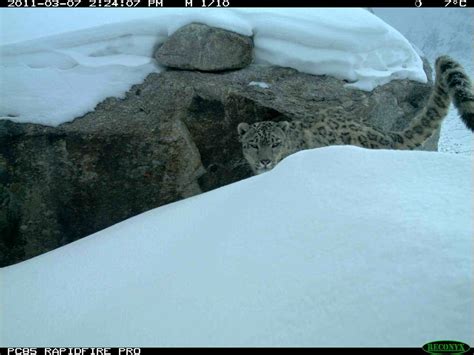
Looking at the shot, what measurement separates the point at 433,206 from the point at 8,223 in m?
4.26

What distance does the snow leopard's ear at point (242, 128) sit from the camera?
5473mm

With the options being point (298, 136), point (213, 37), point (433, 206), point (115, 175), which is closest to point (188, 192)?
point (115, 175)

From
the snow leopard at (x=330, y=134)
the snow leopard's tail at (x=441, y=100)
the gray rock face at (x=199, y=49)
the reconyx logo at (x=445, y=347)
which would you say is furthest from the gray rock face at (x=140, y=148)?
the reconyx logo at (x=445, y=347)

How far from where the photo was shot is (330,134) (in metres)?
5.43

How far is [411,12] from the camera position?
13383 millimetres

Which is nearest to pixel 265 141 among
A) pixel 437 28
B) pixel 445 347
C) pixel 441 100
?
pixel 441 100

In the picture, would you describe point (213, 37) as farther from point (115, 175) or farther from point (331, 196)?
point (331, 196)

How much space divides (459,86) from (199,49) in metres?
2.83

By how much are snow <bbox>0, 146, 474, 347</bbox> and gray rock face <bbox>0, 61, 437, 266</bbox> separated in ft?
5.50

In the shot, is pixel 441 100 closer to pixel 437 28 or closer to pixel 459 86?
pixel 459 86

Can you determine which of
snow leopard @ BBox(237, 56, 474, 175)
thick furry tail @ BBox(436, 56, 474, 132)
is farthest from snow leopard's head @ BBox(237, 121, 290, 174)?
thick furry tail @ BBox(436, 56, 474, 132)

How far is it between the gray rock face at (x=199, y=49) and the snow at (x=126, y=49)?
0.13 metres

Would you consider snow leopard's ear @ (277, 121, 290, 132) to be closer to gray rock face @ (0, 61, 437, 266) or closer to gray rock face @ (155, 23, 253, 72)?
gray rock face @ (0, 61, 437, 266)

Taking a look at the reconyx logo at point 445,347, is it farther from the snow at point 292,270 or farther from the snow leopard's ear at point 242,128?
the snow leopard's ear at point 242,128
